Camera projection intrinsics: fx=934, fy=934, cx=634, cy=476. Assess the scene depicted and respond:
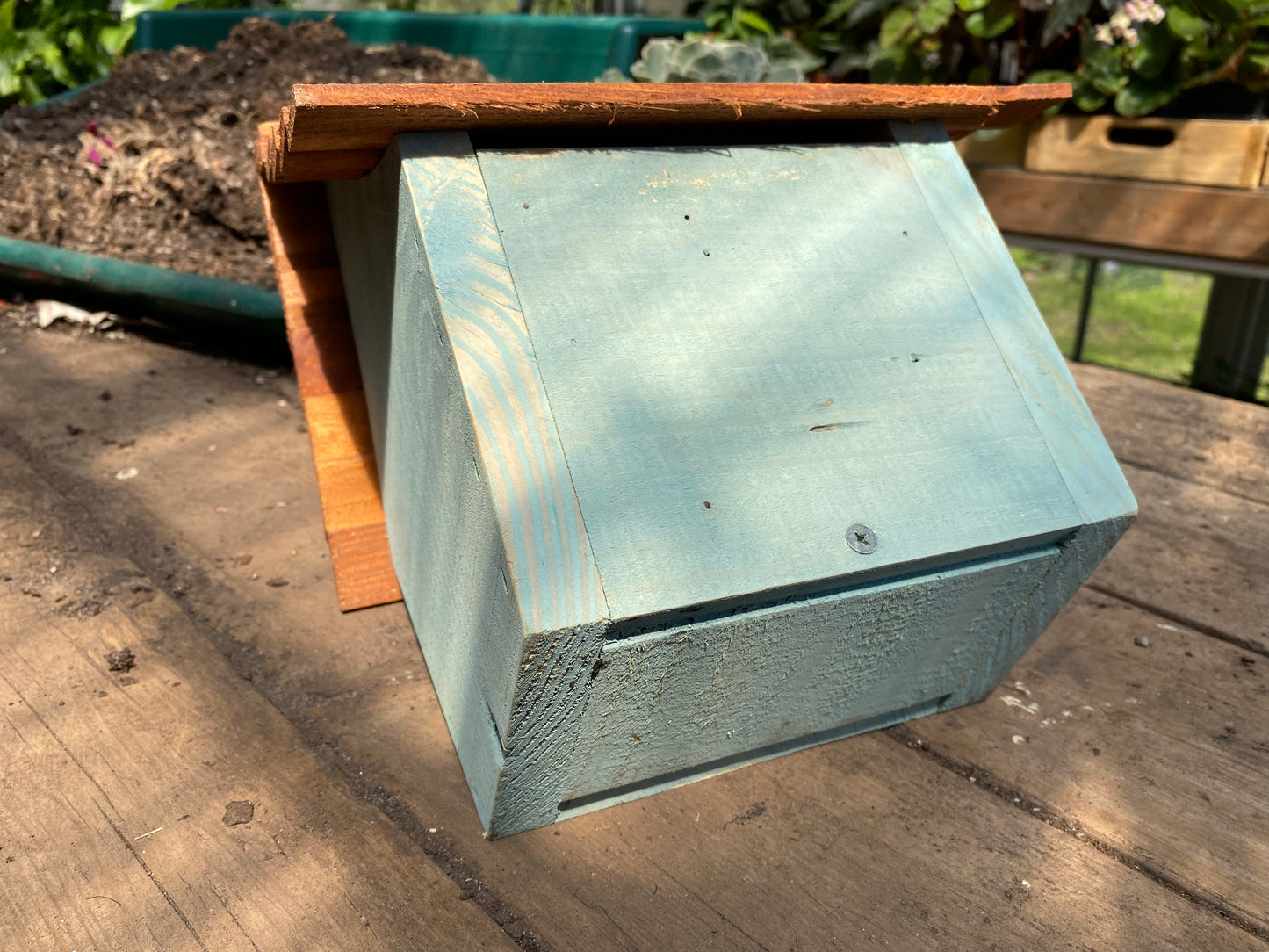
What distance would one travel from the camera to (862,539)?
86 cm

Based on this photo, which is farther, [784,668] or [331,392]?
[331,392]

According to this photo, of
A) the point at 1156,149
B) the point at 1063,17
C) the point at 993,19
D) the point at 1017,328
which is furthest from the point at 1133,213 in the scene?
the point at 1017,328

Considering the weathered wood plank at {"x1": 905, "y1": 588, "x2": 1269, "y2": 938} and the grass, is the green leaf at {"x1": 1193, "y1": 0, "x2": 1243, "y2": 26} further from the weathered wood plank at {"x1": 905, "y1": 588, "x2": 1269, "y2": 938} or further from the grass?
the grass

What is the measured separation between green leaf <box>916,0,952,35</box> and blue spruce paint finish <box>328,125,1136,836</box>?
182 centimetres

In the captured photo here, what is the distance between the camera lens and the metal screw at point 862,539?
2.80ft

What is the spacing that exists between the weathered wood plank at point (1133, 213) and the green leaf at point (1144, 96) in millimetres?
181

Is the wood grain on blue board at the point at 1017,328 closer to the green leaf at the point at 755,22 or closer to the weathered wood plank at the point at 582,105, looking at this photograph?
the weathered wood plank at the point at 582,105

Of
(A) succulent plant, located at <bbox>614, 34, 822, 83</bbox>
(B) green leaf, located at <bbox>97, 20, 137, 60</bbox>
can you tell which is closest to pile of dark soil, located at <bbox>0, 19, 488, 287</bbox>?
(A) succulent plant, located at <bbox>614, 34, 822, 83</bbox>

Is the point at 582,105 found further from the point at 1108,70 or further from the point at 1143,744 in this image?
the point at 1108,70

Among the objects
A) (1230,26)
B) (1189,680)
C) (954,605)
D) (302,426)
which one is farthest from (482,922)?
(1230,26)

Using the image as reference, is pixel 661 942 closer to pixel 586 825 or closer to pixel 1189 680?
pixel 586 825

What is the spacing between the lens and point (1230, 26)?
2.29 metres

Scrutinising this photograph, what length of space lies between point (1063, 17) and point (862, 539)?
229 cm

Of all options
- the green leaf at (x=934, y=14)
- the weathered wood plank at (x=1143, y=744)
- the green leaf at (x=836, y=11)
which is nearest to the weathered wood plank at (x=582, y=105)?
the weathered wood plank at (x=1143, y=744)
